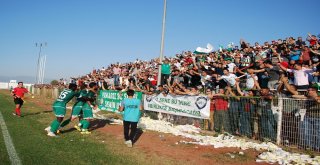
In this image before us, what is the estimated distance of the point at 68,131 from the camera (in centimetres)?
1230

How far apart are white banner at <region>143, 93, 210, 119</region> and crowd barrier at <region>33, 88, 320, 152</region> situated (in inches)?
19.7

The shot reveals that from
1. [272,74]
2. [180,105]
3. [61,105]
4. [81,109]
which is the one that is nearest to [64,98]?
[61,105]

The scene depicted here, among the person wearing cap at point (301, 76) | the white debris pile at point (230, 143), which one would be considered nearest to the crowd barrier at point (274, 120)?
the white debris pile at point (230, 143)

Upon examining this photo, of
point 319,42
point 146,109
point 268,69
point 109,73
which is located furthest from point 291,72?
point 109,73

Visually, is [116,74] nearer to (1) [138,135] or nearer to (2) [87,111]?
(2) [87,111]

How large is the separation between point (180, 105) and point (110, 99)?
22.3 feet

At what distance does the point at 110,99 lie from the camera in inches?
781

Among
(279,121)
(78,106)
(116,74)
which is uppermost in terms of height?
(116,74)

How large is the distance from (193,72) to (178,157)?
8.09 meters

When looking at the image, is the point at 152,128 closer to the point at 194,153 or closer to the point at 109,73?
the point at 194,153

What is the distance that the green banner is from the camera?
18603 millimetres

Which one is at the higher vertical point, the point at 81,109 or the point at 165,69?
the point at 165,69

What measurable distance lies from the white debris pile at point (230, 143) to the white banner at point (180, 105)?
658mm

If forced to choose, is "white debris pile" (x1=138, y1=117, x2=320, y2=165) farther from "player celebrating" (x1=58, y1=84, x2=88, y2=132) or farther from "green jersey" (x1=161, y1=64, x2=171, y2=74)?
"green jersey" (x1=161, y1=64, x2=171, y2=74)
